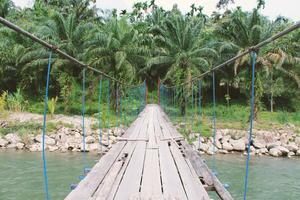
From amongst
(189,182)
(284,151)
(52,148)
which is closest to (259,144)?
(284,151)

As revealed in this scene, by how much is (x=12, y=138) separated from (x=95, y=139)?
2511 mm

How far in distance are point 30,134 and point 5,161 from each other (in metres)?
2.30

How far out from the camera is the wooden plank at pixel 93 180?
2242 mm

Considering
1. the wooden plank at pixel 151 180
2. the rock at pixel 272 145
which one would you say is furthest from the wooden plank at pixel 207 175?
the rock at pixel 272 145

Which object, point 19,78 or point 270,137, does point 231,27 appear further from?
point 19,78

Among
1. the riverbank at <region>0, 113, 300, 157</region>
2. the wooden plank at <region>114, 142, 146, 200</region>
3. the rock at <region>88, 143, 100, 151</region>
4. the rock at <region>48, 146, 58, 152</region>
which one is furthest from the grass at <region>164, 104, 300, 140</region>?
the wooden plank at <region>114, 142, 146, 200</region>

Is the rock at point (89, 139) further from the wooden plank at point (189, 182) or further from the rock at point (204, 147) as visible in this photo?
the wooden plank at point (189, 182)

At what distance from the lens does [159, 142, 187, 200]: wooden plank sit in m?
2.34

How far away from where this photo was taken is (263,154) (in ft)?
35.0

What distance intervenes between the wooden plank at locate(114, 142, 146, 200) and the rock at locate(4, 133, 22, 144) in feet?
27.0

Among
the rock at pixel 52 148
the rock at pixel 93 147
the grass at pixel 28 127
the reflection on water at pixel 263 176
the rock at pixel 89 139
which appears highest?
the grass at pixel 28 127

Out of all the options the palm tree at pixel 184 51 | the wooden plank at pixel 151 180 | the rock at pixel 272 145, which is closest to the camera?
the wooden plank at pixel 151 180

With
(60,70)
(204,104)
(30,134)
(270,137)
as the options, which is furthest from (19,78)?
(270,137)

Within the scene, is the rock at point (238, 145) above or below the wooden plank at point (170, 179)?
below
